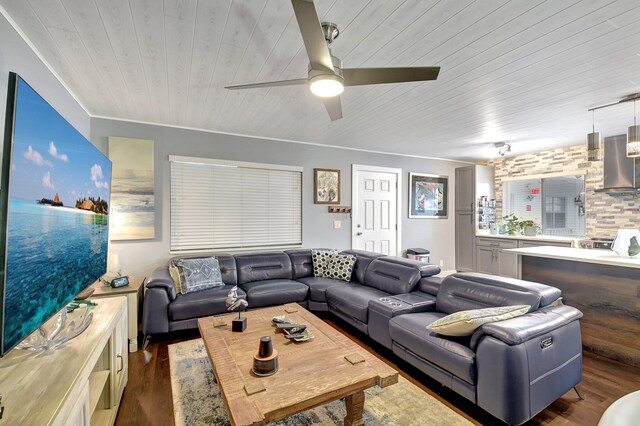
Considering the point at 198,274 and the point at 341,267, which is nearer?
the point at 198,274

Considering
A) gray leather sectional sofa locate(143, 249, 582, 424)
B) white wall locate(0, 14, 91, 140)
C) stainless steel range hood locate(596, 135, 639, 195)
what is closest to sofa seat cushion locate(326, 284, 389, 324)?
gray leather sectional sofa locate(143, 249, 582, 424)

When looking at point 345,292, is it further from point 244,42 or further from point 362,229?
point 244,42

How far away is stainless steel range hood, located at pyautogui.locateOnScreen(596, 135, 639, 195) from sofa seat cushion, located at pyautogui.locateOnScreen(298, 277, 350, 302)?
4.18 meters

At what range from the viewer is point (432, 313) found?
265 centimetres

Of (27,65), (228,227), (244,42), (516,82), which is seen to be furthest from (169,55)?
(516,82)

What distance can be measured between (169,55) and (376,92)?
1760mm

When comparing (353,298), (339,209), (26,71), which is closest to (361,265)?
(353,298)

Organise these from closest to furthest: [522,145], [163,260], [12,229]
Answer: [12,229] → [163,260] → [522,145]

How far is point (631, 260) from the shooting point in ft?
8.32

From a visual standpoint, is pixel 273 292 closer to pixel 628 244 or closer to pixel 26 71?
pixel 26 71

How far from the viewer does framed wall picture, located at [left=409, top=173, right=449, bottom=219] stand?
5.80 metres

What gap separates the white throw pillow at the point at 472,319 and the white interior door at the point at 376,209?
3.14m

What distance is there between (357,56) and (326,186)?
9.50ft

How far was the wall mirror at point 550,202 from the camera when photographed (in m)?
4.90
